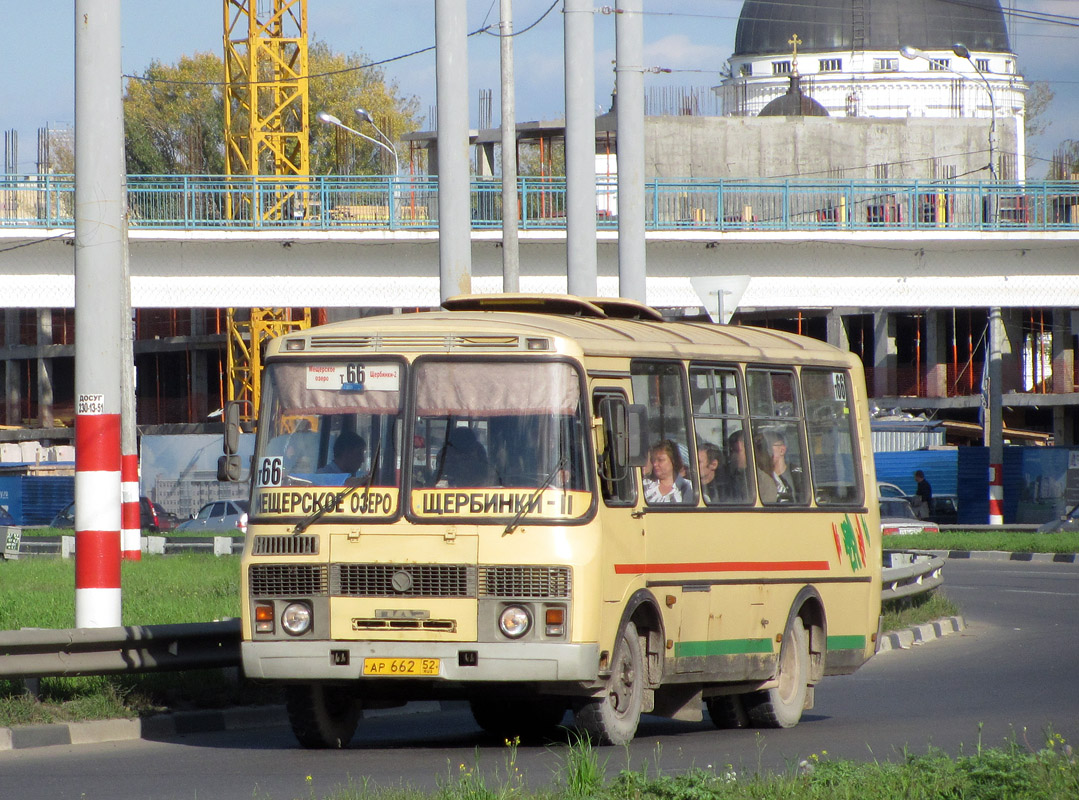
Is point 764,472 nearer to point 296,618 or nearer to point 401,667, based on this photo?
point 401,667

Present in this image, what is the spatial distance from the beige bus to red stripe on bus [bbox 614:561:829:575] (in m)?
0.02

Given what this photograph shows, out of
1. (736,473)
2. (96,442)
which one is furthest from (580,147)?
(96,442)

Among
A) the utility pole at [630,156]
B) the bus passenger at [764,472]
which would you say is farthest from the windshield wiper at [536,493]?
the utility pole at [630,156]

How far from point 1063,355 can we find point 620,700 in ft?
182

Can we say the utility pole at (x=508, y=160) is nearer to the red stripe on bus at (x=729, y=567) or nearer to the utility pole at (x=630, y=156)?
the utility pole at (x=630, y=156)

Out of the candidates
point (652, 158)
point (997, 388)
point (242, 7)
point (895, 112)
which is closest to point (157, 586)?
point (997, 388)

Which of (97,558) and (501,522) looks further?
(97,558)

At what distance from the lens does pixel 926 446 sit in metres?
56.0

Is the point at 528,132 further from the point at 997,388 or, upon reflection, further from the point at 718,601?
the point at 718,601

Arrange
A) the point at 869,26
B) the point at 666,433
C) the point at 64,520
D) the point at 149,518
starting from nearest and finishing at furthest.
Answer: the point at 666,433, the point at 149,518, the point at 64,520, the point at 869,26

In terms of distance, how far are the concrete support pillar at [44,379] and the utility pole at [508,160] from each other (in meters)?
54.0

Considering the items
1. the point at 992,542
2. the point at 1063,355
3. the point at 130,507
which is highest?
the point at 1063,355

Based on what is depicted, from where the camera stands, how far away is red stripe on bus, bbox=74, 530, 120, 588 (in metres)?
11.3

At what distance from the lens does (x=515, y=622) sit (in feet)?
30.5
